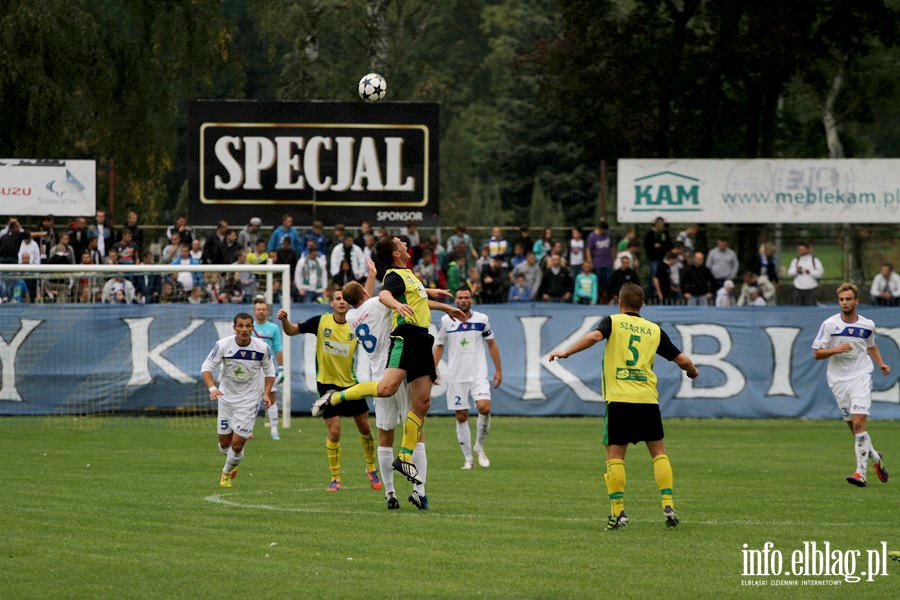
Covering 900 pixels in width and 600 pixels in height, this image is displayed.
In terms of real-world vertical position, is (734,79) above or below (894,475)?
above

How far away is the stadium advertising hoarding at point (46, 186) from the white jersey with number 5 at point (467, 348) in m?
14.1

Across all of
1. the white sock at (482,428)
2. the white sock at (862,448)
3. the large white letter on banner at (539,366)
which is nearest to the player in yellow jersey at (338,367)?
the white sock at (482,428)

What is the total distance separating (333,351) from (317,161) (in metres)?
14.4

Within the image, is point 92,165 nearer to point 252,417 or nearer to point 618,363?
point 252,417

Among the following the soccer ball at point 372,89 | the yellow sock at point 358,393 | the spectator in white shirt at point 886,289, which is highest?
the soccer ball at point 372,89

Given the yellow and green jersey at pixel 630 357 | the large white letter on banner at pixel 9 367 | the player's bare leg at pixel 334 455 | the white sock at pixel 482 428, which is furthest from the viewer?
the large white letter on banner at pixel 9 367

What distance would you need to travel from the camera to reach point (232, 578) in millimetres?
10312

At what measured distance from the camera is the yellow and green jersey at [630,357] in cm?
1309

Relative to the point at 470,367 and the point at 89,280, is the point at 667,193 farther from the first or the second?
the point at 470,367

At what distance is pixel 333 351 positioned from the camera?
1691cm

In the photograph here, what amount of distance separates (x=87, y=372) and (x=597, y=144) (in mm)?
19927

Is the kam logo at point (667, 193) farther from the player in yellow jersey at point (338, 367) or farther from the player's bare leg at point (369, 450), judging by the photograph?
the player's bare leg at point (369, 450)

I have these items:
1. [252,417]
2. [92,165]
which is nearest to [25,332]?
[92,165]

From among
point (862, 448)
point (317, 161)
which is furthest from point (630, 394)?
point (317, 161)
